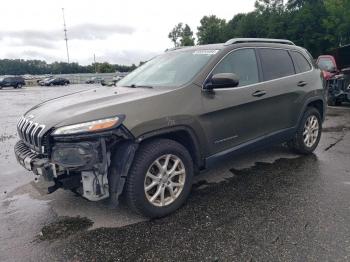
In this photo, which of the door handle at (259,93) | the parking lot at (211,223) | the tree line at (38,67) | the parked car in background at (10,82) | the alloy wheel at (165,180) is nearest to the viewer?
the parking lot at (211,223)

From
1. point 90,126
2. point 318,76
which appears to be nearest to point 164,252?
point 90,126

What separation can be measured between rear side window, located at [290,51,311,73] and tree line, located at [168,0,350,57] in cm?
3380

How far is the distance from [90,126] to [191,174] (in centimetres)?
130

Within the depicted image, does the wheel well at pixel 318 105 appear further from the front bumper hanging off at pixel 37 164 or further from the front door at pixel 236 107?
the front bumper hanging off at pixel 37 164

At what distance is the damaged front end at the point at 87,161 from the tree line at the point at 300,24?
1471 inches

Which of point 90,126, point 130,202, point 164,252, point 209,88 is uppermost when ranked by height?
point 209,88

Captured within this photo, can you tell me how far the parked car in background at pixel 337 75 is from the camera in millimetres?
10773

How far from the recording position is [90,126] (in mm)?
3121

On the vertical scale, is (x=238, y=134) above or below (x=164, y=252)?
above

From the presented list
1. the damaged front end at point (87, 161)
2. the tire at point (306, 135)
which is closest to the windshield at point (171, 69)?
the damaged front end at point (87, 161)

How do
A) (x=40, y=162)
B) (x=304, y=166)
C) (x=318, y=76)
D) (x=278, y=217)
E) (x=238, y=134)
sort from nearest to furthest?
1. (x=40, y=162)
2. (x=278, y=217)
3. (x=238, y=134)
4. (x=304, y=166)
5. (x=318, y=76)

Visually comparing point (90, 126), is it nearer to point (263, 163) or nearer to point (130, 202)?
point (130, 202)

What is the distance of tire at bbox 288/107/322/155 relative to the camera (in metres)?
5.48

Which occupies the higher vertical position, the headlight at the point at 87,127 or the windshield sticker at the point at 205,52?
the windshield sticker at the point at 205,52
